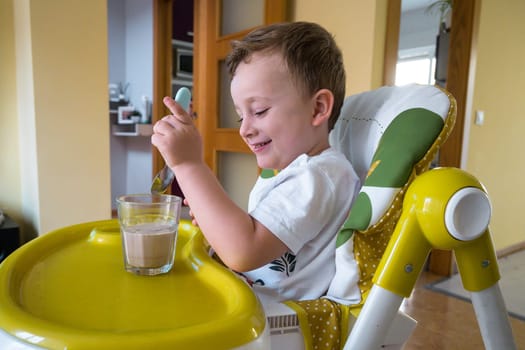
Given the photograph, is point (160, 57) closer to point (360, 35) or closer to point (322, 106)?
point (360, 35)

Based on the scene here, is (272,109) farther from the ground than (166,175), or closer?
farther from the ground

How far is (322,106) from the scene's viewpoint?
0.71 metres

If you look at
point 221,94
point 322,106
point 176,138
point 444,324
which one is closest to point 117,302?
point 176,138

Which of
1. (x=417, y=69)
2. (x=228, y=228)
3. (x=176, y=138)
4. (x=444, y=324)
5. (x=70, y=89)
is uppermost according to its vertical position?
(x=417, y=69)

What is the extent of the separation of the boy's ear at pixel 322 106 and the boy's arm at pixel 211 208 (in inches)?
8.6

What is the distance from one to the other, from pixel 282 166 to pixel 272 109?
0.12m

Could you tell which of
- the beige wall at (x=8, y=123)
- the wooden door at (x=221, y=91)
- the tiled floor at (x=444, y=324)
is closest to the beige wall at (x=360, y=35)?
the wooden door at (x=221, y=91)

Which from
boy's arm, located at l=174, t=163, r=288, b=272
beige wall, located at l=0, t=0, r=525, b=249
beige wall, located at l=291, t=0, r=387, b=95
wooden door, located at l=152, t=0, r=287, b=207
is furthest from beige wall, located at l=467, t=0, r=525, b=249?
boy's arm, located at l=174, t=163, r=288, b=272

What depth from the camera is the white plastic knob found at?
1.46 feet

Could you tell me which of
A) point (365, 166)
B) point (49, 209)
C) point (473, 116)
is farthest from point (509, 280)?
point (49, 209)

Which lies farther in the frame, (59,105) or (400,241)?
(59,105)

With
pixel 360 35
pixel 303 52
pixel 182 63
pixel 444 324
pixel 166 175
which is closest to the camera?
pixel 303 52

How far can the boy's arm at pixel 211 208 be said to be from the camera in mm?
551

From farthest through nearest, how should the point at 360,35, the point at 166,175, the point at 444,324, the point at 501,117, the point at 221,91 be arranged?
the point at 501,117, the point at 221,91, the point at 360,35, the point at 444,324, the point at 166,175
